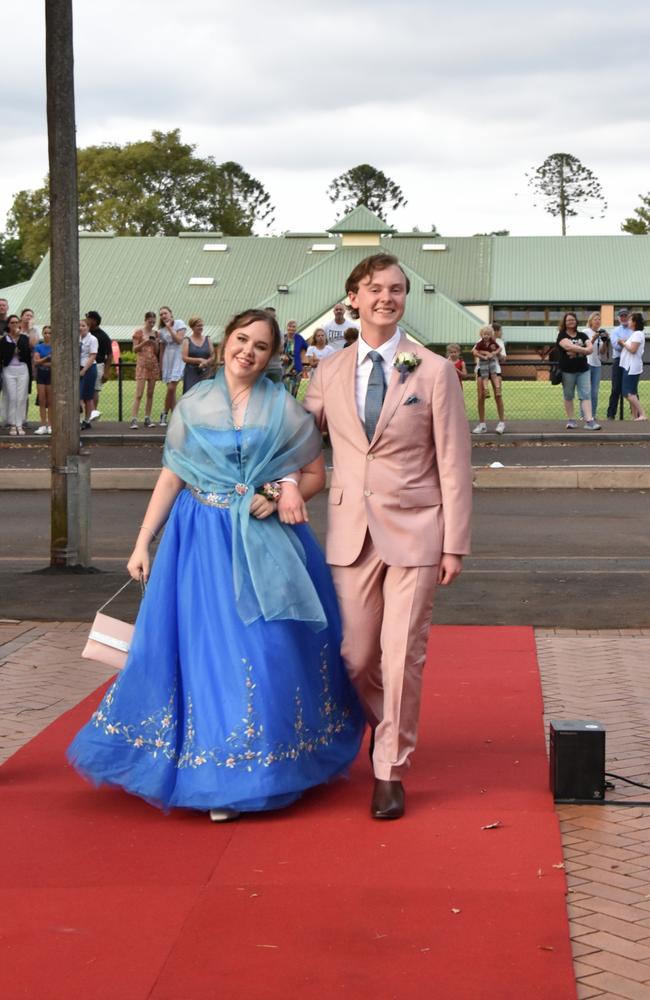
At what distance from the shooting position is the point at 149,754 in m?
5.33

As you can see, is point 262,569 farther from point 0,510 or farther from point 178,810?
point 0,510

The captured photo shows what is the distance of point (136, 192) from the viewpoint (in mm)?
94938

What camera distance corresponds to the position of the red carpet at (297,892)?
12.7ft

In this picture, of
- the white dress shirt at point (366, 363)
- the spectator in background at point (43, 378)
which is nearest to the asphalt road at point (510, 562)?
the white dress shirt at point (366, 363)

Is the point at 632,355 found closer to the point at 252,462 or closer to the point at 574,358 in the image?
the point at 574,358

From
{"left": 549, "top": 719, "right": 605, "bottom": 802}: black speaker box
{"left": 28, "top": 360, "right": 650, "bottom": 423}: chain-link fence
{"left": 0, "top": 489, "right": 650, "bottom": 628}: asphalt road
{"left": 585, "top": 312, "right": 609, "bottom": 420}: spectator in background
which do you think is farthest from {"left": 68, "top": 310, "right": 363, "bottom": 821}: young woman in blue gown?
{"left": 28, "top": 360, "right": 650, "bottom": 423}: chain-link fence

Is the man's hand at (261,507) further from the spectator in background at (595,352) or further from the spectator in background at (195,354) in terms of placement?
the spectator in background at (595,352)

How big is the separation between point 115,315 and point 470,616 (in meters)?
68.4

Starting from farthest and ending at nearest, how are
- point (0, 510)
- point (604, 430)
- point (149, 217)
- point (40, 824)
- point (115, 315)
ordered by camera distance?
point (149, 217) → point (115, 315) → point (604, 430) → point (0, 510) → point (40, 824)

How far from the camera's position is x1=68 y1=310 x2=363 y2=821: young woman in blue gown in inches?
206

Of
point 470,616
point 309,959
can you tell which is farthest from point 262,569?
point 470,616

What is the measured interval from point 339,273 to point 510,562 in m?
61.9

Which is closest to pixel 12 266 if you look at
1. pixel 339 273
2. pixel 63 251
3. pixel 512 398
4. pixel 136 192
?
pixel 136 192

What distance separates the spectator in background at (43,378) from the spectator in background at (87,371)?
55 cm
